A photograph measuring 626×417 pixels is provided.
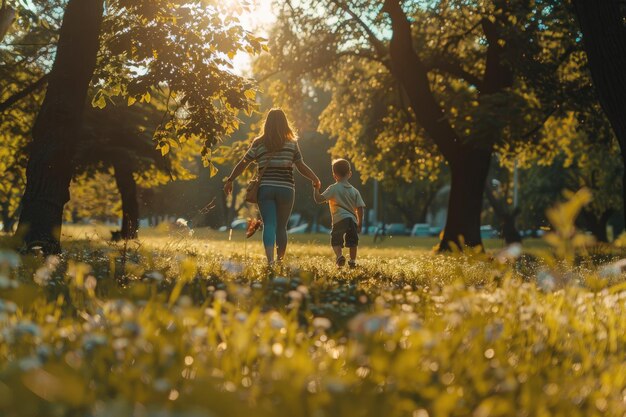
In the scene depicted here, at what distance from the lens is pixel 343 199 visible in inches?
452

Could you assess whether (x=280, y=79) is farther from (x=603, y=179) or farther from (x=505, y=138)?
(x=603, y=179)

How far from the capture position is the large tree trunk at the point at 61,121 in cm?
1063

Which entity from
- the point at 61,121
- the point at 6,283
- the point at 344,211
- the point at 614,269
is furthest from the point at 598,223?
the point at 6,283

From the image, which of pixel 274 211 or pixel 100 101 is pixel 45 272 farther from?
pixel 100 101

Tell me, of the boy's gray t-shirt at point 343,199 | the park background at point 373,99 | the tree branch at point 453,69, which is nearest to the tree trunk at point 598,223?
the park background at point 373,99

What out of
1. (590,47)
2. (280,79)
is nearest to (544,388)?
(590,47)

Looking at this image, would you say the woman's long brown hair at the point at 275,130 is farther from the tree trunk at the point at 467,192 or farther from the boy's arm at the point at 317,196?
the tree trunk at the point at 467,192

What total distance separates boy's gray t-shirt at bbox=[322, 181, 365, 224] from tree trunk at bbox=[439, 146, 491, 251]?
33.7 ft

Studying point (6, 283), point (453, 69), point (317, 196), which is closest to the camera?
point (6, 283)

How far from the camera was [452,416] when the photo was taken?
9.63 feet

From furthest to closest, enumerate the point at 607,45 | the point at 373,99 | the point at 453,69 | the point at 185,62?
the point at 373,99, the point at 453,69, the point at 185,62, the point at 607,45

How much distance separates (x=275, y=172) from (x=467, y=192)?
12.5 m

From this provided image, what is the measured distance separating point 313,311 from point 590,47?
5597 millimetres

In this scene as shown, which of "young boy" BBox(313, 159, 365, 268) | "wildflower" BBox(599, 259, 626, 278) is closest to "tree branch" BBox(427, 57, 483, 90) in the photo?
"young boy" BBox(313, 159, 365, 268)
